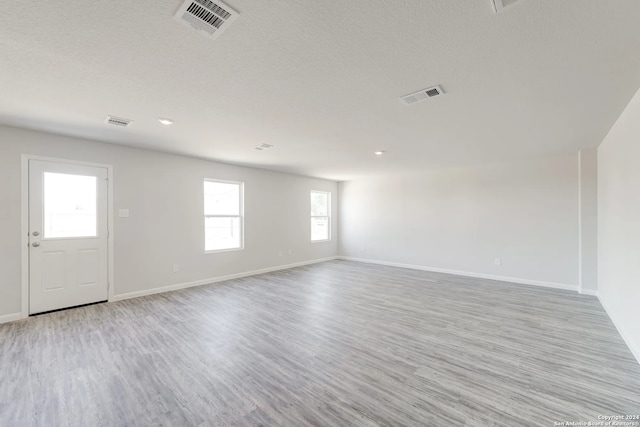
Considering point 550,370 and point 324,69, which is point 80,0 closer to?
point 324,69

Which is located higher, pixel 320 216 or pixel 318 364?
pixel 320 216

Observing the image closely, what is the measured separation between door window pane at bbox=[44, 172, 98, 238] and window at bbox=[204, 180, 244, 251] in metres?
1.81

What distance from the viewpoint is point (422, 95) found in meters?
2.49

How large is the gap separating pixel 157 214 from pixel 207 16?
4.06 m

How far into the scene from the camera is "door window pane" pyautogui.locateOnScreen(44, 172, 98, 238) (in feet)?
12.3

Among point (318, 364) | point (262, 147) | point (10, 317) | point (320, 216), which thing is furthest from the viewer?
point (320, 216)

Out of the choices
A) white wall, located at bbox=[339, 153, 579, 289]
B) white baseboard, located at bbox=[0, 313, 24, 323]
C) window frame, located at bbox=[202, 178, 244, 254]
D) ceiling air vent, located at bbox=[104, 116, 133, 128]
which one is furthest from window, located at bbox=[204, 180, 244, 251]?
white wall, located at bbox=[339, 153, 579, 289]

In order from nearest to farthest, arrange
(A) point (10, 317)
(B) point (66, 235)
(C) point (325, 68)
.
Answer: (C) point (325, 68)
(A) point (10, 317)
(B) point (66, 235)

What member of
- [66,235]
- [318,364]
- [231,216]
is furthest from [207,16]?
[231,216]

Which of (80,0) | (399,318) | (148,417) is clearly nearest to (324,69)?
(80,0)

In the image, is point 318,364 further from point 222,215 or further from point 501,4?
point 222,215

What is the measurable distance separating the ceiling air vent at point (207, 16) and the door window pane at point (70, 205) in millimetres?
3739

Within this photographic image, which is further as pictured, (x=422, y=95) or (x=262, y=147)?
(x=262, y=147)

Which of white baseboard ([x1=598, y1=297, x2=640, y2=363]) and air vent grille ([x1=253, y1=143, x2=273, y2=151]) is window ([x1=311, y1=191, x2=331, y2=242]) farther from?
white baseboard ([x1=598, y1=297, x2=640, y2=363])
